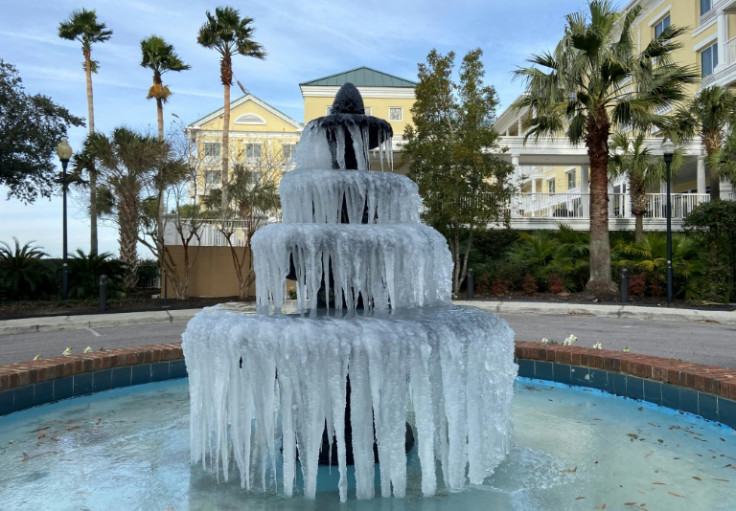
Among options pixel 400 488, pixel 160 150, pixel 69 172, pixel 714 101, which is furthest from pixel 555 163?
pixel 400 488

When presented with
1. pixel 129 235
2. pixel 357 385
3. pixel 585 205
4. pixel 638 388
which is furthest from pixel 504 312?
pixel 129 235

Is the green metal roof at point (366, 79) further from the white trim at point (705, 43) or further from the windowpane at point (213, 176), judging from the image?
the white trim at point (705, 43)

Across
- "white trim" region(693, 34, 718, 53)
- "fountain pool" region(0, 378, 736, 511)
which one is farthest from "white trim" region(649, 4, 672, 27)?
"fountain pool" region(0, 378, 736, 511)

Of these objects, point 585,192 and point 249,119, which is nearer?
point 585,192

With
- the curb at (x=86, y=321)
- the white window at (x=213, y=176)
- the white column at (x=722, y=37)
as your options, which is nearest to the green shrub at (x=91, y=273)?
the curb at (x=86, y=321)

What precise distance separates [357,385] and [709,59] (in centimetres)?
2867

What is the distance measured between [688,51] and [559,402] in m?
27.2

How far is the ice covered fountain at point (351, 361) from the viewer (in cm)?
330

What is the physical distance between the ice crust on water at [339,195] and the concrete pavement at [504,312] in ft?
30.8

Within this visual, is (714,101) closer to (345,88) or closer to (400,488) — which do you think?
(345,88)

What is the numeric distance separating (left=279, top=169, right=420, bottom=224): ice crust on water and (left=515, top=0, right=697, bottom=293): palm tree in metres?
13.6

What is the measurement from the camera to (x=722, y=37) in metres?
23.0

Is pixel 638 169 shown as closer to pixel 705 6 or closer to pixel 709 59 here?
pixel 709 59

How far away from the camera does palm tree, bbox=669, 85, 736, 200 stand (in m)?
18.0
